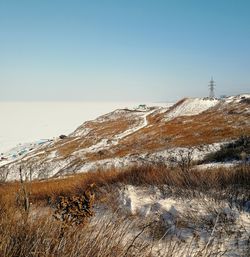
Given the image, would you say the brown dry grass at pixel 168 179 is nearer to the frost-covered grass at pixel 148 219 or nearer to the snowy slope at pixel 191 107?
the frost-covered grass at pixel 148 219

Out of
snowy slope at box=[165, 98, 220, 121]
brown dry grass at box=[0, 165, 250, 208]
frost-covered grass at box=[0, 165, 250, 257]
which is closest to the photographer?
frost-covered grass at box=[0, 165, 250, 257]

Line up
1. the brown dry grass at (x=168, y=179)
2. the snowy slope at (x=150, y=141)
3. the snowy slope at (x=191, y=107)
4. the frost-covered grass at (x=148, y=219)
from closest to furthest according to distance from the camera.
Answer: the frost-covered grass at (x=148, y=219) < the brown dry grass at (x=168, y=179) < the snowy slope at (x=150, y=141) < the snowy slope at (x=191, y=107)

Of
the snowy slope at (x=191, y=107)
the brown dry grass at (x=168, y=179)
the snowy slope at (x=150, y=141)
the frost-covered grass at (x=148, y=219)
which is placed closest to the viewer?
the frost-covered grass at (x=148, y=219)

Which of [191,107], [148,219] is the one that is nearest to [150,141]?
[191,107]

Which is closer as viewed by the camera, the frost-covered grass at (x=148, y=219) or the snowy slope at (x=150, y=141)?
the frost-covered grass at (x=148, y=219)

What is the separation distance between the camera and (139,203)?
7.09 meters

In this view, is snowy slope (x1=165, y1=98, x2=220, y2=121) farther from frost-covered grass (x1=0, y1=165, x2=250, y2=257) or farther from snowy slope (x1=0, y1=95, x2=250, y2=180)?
frost-covered grass (x1=0, y1=165, x2=250, y2=257)

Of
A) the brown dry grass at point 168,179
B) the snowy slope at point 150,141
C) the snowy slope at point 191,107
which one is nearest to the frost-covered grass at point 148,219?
the brown dry grass at point 168,179

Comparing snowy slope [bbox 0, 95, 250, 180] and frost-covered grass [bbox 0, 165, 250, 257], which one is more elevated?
frost-covered grass [bbox 0, 165, 250, 257]

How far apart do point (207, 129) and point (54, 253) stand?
4242cm

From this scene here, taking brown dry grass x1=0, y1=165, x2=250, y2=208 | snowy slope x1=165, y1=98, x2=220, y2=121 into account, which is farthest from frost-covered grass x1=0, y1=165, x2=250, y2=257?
snowy slope x1=165, y1=98, x2=220, y2=121

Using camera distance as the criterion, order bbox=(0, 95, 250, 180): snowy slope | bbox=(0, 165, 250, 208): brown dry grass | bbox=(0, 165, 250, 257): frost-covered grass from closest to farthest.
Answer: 1. bbox=(0, 165, 250, 257): frost-covered grass
2. bbox=(0, 165, 250, 208): brown dry grass
3. bbox=(0, 95, 250, 180): snowy slope

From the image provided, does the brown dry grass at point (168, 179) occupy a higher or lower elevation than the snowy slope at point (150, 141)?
higher

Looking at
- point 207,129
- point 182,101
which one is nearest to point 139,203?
point 207,129
